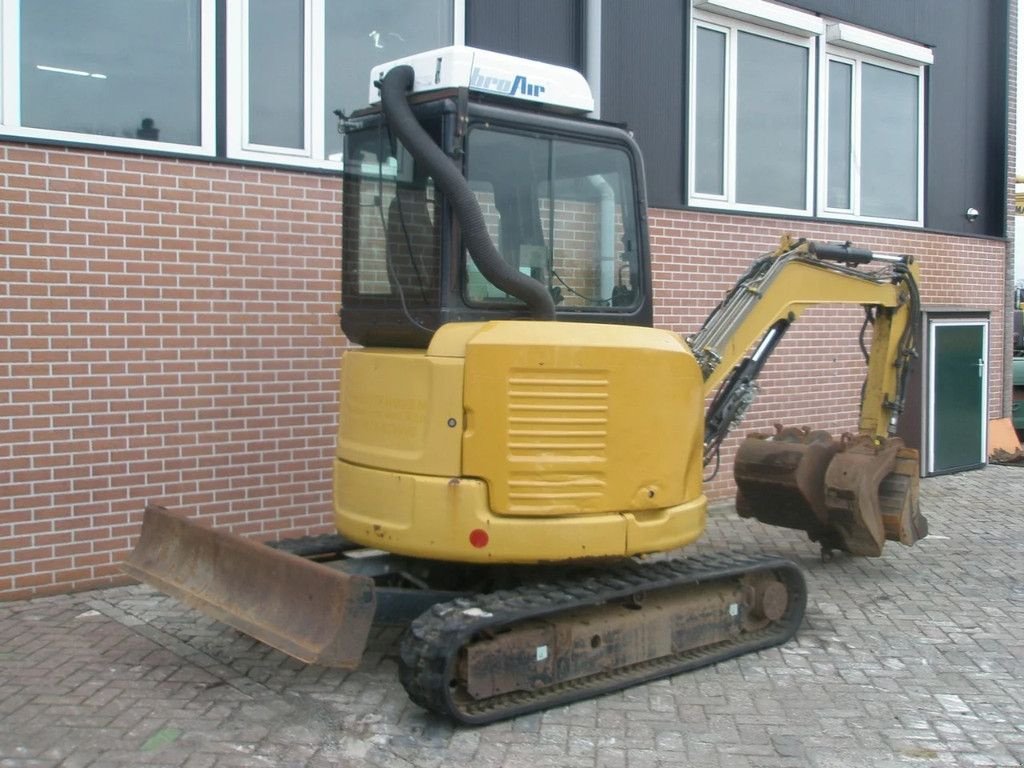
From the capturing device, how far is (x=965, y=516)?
32.3ft

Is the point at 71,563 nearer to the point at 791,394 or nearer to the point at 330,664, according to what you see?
the point at 330,664

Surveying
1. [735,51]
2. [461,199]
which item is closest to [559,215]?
[461,199]

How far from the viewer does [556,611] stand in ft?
16.5

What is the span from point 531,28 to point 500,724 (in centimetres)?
570

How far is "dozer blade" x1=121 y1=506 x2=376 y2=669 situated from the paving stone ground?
367mm

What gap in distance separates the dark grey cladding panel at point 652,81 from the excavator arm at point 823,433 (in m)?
2.56

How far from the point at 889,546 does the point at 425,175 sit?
517 centimetres

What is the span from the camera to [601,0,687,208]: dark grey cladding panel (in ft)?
30.6

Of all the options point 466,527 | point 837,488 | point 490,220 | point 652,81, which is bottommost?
point 837,488

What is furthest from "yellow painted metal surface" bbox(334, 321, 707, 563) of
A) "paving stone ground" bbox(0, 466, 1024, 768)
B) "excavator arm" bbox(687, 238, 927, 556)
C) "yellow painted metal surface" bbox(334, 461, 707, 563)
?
"excavator arm" bbox(687, 238, 927, 556)

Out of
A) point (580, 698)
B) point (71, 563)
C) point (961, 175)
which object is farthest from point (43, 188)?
point (961, 175)

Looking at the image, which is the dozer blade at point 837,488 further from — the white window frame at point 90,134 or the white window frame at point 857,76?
the white window frame at point 857,76

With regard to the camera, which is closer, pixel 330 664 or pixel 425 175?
pixel 330 664

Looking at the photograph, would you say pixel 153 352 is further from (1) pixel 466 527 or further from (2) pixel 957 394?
(2) pixel 957 394
